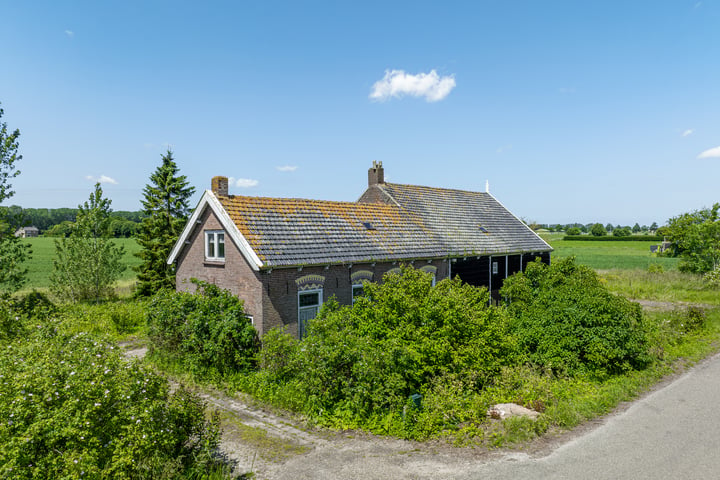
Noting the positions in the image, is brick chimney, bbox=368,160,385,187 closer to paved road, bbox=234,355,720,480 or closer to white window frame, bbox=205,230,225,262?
white window frame, bbox=205,230,225,262

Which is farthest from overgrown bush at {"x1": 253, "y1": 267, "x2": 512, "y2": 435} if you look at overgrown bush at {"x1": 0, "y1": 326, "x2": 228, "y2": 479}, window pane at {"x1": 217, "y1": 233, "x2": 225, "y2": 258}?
window pane at {"x1": 217, "y1": 233, "x2": 225, "y2": 258}

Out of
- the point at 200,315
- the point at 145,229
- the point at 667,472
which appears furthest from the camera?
the point at 145,229

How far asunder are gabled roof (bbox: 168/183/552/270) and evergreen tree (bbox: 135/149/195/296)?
1088cm

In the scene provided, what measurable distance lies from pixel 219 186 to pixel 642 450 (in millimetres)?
15550

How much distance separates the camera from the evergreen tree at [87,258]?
83.6ft

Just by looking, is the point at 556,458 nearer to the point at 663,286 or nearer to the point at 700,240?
the point at 663,286

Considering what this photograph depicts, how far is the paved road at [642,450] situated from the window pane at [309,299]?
8870mm

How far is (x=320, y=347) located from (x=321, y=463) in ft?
10.3

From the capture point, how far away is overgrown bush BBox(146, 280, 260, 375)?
44.9 feet

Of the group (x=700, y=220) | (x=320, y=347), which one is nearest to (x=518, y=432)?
(x=320, y=347)

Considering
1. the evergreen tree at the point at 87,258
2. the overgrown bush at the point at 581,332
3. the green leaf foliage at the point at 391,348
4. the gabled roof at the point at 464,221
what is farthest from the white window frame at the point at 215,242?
the evergreen tree at the point at 87,258

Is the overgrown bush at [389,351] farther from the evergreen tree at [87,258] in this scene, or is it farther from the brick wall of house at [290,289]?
the evergreen tree at [87,258]

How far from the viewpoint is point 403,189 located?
2511 centimetres

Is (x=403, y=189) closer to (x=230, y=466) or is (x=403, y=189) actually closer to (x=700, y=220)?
(x=230, y=466)
